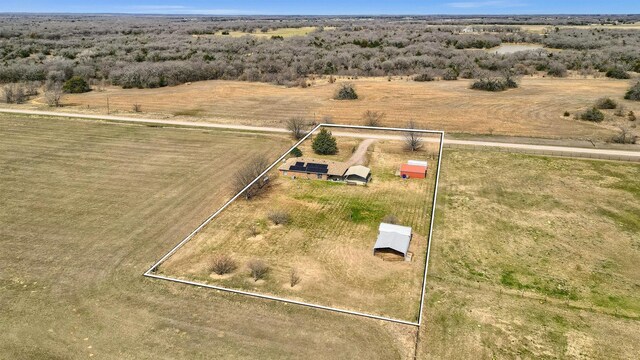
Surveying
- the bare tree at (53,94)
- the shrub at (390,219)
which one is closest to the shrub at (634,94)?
the shrub at (390,219)

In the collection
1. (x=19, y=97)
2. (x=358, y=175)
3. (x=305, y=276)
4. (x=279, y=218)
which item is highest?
(x=19, y=97)

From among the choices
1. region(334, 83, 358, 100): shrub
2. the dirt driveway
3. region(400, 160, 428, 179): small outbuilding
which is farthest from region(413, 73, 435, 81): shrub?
region(400, 160, 428, 179): small outbuilding

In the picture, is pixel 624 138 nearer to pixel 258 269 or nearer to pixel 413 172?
pixel 413 172

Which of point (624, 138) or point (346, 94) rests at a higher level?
point (346, 94)

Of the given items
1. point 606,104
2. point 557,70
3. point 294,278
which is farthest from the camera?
point 557,70

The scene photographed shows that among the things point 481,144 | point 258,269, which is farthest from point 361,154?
point 258,269

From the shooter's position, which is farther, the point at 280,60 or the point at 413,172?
the point at 280,60

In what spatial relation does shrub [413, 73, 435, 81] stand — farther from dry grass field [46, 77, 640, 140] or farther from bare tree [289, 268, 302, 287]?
bare tree [289, 268, 302, 287]
